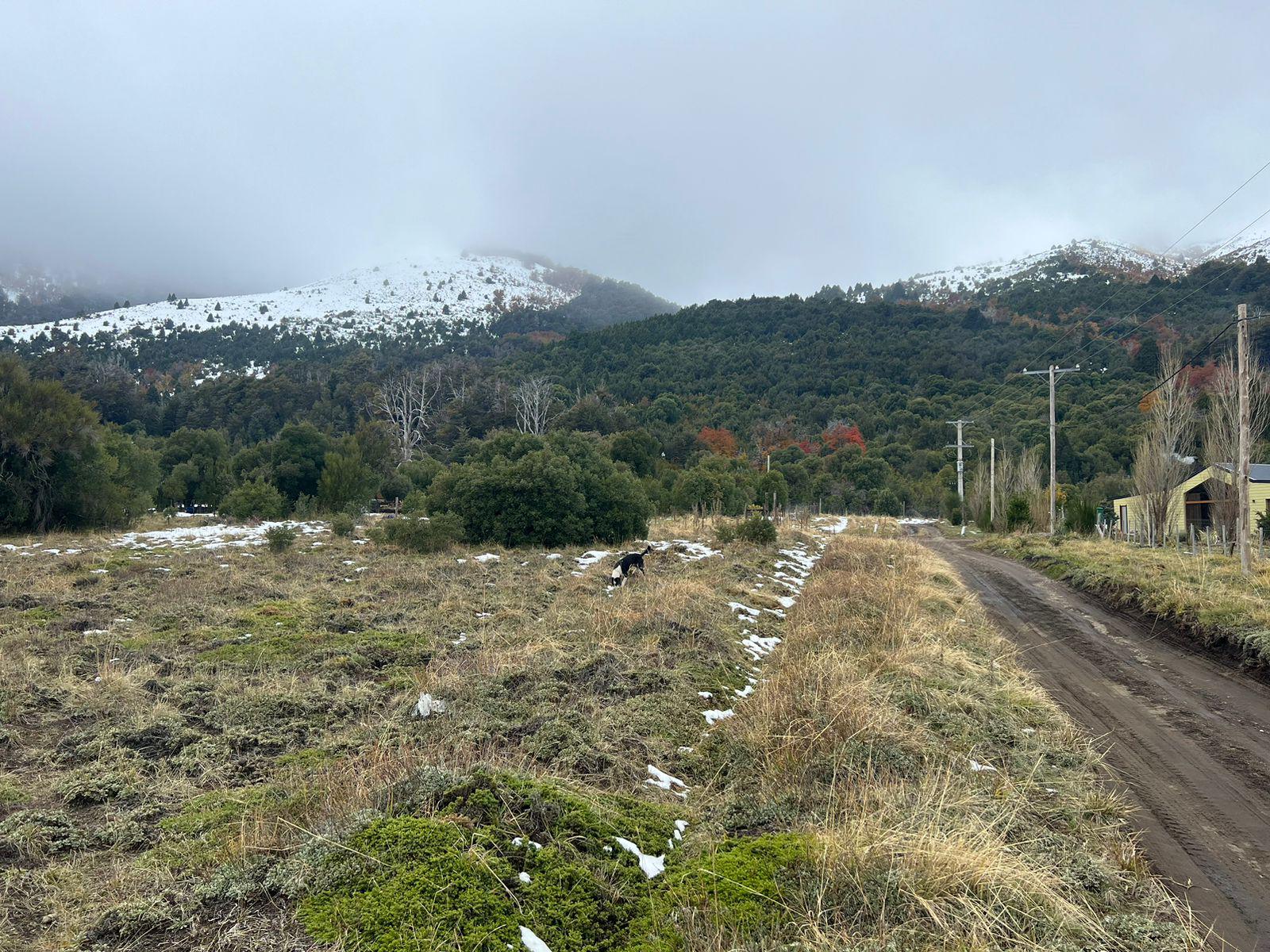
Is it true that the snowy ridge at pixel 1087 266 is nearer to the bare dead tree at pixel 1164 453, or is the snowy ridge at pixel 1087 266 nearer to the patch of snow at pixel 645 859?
the bare dead tree at pixel 1164 453

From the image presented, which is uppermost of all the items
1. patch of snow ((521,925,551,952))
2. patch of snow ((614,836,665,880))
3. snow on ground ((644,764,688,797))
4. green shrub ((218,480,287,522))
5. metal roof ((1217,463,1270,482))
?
metal roof ((1217,463,1270,482))

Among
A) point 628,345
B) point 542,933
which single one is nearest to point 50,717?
point 542,933

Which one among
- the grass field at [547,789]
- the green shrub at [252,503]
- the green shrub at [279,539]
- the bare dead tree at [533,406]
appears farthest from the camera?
the bare dead tree at [533,406]

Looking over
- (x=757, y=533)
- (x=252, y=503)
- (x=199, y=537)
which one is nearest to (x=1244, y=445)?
(x=757, y=533)

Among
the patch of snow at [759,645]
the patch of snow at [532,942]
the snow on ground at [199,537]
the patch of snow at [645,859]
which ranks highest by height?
the snow on ground at [199,537]

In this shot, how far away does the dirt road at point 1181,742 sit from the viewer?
170 inches

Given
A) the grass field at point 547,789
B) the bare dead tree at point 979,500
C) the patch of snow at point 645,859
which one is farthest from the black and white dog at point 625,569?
the bare dead tree at point 979,500

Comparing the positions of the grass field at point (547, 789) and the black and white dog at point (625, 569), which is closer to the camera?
the grass field at point (547, 789)

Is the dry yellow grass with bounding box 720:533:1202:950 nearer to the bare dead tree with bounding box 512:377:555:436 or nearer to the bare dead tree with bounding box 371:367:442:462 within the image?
the bare dead tree with bounding box 512:377:555:436

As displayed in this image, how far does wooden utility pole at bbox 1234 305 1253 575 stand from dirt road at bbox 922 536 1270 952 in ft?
12.9

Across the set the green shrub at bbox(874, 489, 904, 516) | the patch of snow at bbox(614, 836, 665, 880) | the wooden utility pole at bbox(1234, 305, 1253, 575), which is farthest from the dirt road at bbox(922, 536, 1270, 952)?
the green shrub at bbox(874, 489, 904, 516)

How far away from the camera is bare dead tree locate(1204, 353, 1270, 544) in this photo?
21766 millimetres

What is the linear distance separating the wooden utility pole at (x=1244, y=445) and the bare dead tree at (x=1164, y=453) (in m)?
9.47

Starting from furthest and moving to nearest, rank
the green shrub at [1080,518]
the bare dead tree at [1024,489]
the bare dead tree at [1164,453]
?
the bare dead tree at [1024,489], the green shrub at [1080,518], the bare dead tree at [1164,453]
